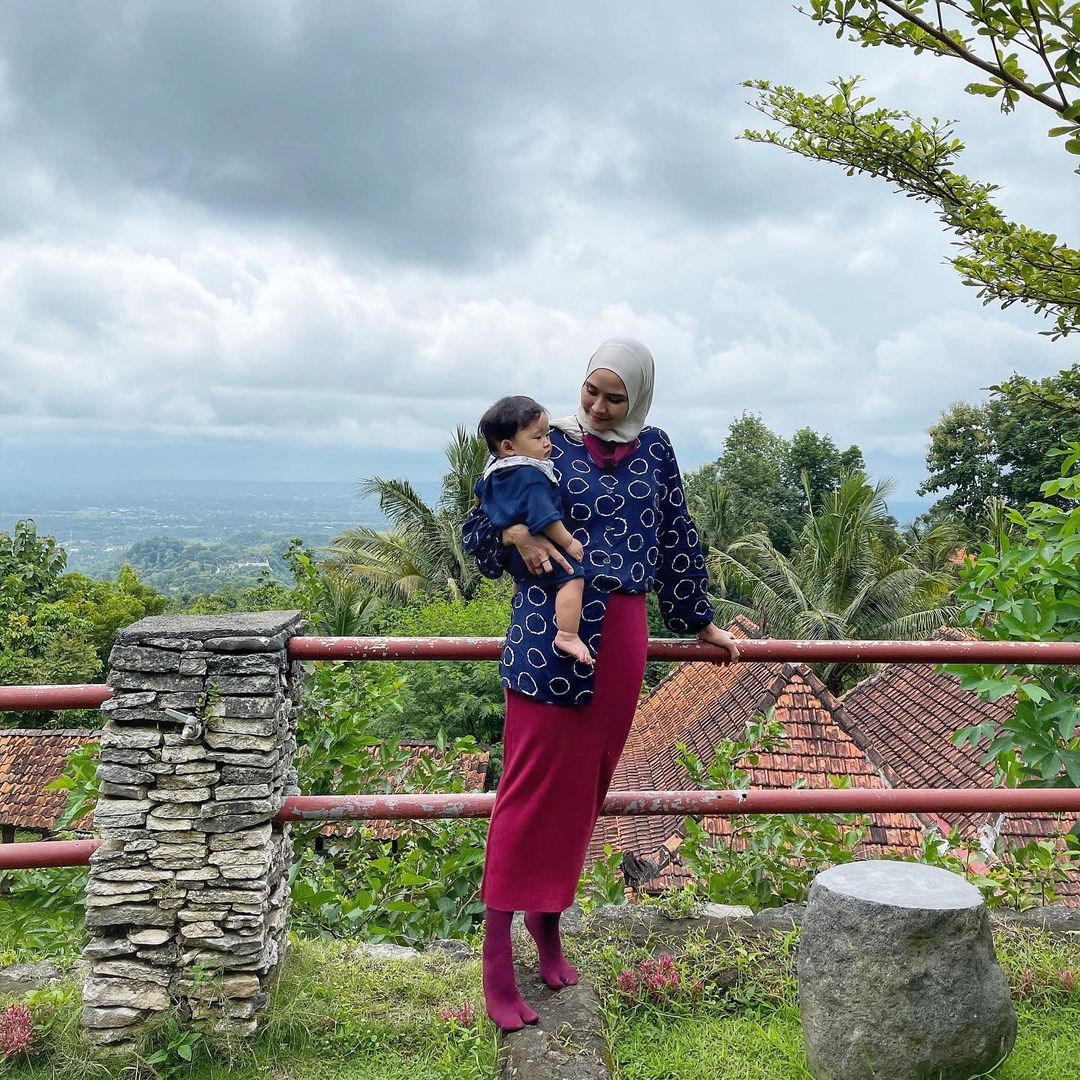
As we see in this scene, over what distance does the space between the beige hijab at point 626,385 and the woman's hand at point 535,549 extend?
33 centimetres

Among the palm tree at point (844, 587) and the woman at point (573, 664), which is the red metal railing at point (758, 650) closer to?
the woman at point (573, 664)

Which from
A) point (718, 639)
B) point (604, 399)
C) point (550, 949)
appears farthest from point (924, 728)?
point (604, 399)

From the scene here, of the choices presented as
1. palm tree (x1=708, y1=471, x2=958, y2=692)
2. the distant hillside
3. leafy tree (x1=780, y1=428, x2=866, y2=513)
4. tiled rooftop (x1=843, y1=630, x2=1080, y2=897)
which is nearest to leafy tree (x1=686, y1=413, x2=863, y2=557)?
leafy tree (x1=780, y1=428, x2=866, y2=513)

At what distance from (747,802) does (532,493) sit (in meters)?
1.11

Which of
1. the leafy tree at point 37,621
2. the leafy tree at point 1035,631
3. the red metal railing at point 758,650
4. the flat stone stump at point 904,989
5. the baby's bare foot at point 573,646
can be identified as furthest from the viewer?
the leafy tree at point 37,621

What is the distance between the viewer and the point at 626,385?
232 centimetres

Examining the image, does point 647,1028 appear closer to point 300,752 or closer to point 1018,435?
point 300,752

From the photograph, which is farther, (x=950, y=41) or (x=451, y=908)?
(x=451, y=908)

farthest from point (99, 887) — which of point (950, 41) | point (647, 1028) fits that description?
point (950, 41)

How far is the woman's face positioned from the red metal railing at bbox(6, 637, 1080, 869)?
62cm

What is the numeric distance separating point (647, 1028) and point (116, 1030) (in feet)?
A: 4.27

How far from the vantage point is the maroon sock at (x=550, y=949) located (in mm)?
2480

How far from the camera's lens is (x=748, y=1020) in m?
2.52

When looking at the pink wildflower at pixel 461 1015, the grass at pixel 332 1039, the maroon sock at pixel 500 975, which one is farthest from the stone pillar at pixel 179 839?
the maroon sock at pixel 500 975
